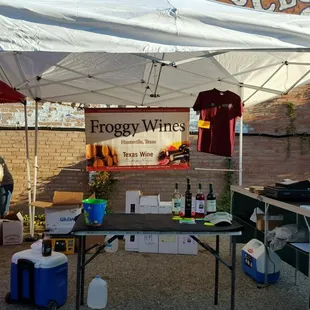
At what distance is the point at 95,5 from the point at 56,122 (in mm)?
4867

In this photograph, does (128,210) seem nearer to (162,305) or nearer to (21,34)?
(162,305)

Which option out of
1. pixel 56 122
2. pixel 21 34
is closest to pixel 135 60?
pixel 21 34

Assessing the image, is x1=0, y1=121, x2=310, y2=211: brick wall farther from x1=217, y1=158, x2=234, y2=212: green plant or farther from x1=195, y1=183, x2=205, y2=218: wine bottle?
x1=195, y1=183, x2=205, y2=218: wine bottle

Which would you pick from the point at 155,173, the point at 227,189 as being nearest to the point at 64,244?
the point at 155,173

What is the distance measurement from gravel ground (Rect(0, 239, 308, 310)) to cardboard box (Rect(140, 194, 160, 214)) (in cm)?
62

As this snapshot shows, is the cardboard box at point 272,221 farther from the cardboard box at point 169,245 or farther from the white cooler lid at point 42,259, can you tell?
the white cooler lid at point 42,259

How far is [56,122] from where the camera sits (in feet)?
23.8

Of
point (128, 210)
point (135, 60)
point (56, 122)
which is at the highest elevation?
point (135, 60)

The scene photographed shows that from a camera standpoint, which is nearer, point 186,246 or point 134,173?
point 186,246

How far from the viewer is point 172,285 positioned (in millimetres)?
4016

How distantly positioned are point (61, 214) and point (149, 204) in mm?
1272

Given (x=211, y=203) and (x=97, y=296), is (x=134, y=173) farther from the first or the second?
(x=97, y=296)

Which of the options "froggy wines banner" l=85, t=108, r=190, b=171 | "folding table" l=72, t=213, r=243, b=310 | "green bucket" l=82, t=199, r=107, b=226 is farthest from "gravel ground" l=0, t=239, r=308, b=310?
"froggy wines banner" l=85, t=108, r=190, b=171

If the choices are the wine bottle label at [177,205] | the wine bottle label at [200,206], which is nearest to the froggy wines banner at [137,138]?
the wine bottle label at [177,205]
